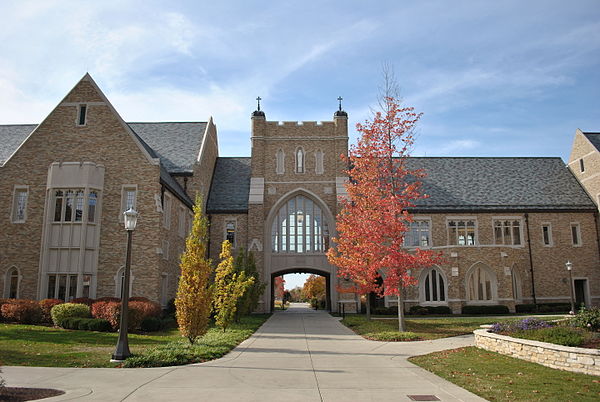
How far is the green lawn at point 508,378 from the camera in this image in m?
8.38

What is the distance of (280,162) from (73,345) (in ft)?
71.1

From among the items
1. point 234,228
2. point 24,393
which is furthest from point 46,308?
point 234,228

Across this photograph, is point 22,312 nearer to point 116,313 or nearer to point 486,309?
point 116,313

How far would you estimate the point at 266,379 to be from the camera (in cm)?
972

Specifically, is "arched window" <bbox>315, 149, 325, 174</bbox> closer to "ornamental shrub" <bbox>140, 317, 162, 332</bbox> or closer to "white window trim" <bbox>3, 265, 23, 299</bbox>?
"ornamental shrub" <bbox>140, 317, 162, 332</bbox>

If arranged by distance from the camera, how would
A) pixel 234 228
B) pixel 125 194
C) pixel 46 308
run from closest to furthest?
pixel 46 308
pixel 125 194
pixel 234 228

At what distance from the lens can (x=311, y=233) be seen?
34125 mm

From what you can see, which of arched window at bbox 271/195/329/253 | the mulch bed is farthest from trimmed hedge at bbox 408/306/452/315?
the mulch bed

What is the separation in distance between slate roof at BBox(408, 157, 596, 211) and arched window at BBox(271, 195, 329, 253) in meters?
7.02

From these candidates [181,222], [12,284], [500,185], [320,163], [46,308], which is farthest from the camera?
[500,185]

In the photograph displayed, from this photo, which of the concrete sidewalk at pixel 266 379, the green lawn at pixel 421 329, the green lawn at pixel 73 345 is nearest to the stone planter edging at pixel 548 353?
the concrete sidewalk at pixel 266 379

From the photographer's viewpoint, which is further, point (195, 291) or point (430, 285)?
point (430, 285)

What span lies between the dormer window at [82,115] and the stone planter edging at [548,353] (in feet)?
70.2

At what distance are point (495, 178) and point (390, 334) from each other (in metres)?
23.4
